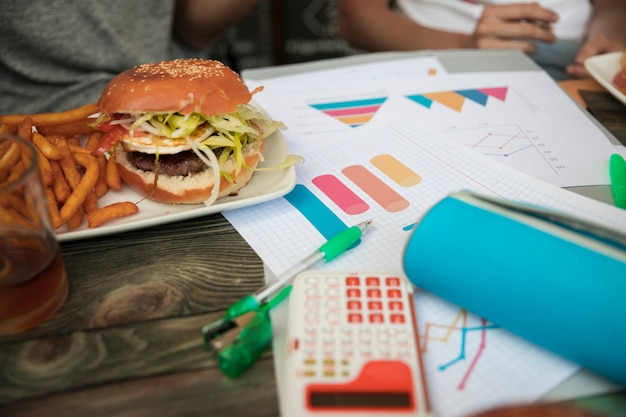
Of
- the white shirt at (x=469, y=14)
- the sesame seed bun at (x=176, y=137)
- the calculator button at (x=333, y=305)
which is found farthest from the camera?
the white shirt at (x=469, y=14)

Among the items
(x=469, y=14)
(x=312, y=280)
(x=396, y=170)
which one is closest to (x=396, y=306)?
(x=312, y=280)

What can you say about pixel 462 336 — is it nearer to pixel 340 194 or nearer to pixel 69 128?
pixel 340 194

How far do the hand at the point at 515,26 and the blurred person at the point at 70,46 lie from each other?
102cm

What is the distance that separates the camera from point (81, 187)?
932 millimetres

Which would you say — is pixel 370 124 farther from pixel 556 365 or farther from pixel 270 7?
pixel 270 7

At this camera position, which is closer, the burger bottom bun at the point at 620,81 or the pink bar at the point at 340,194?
the pink bar at the point at 340,194

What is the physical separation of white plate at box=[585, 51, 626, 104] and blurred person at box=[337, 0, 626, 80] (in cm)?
7

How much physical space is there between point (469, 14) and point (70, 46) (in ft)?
4.43

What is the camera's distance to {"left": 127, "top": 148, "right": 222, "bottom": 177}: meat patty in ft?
A: 3.34

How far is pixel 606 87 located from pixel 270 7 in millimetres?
2258

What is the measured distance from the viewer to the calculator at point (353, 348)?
24.4 inches

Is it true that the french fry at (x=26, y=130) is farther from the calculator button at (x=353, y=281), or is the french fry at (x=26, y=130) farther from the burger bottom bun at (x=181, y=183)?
the calculator button at (x=353, y=281)

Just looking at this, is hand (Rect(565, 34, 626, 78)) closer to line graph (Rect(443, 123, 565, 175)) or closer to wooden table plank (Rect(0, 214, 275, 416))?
line graph (Rect(443, 123, 565, 175))

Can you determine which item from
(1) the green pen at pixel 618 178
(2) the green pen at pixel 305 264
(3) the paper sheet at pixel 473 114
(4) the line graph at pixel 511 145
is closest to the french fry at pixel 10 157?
(2) the green pen at pixel 305 264
